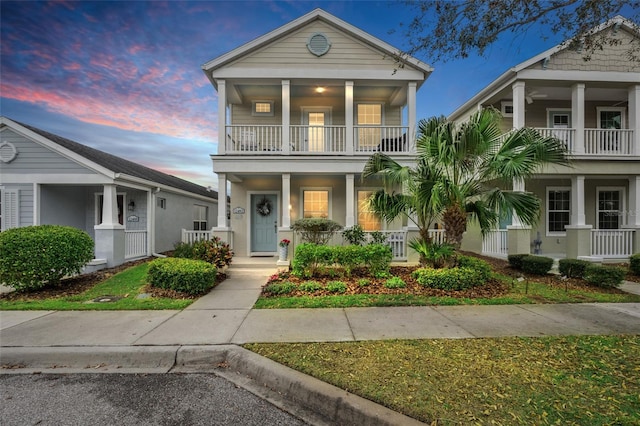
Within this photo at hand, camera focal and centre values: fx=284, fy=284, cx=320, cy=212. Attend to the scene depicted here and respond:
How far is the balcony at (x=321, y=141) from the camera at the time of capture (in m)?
10.2

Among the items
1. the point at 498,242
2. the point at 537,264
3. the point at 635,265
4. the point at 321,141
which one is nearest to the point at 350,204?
the point at 321,141

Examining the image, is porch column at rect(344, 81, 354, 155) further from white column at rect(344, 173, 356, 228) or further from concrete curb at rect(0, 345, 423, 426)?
concrete curb at rect(0, 345, 423, 426)

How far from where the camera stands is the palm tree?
6.31m

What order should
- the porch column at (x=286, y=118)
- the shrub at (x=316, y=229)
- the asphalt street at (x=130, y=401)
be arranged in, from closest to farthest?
the asphalt street at (x=130, y=401) → the shrub at (x=316, y=229) → the porch column at (x=286, y=118)

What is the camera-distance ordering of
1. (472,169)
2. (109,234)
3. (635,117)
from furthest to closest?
1. (635,117)
2. (109,234)
3. (472,169)

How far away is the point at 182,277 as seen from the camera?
6258 millimetres

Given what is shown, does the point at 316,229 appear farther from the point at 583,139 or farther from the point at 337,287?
the point at 583,139

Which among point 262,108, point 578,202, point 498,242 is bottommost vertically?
point 498,242

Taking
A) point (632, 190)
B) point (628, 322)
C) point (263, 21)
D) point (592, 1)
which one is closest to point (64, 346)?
point (628, 322)

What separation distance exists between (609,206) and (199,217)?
20.2 metres

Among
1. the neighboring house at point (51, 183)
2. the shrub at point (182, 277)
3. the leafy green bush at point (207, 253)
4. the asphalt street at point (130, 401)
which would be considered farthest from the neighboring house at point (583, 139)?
the neighboring house at point (51, 183)

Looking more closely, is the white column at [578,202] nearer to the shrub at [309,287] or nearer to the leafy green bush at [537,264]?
the leafy green bush at [537,264]

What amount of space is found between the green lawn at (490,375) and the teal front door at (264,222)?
8044mm

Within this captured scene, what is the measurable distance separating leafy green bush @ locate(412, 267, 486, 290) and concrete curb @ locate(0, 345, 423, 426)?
4.47 m
